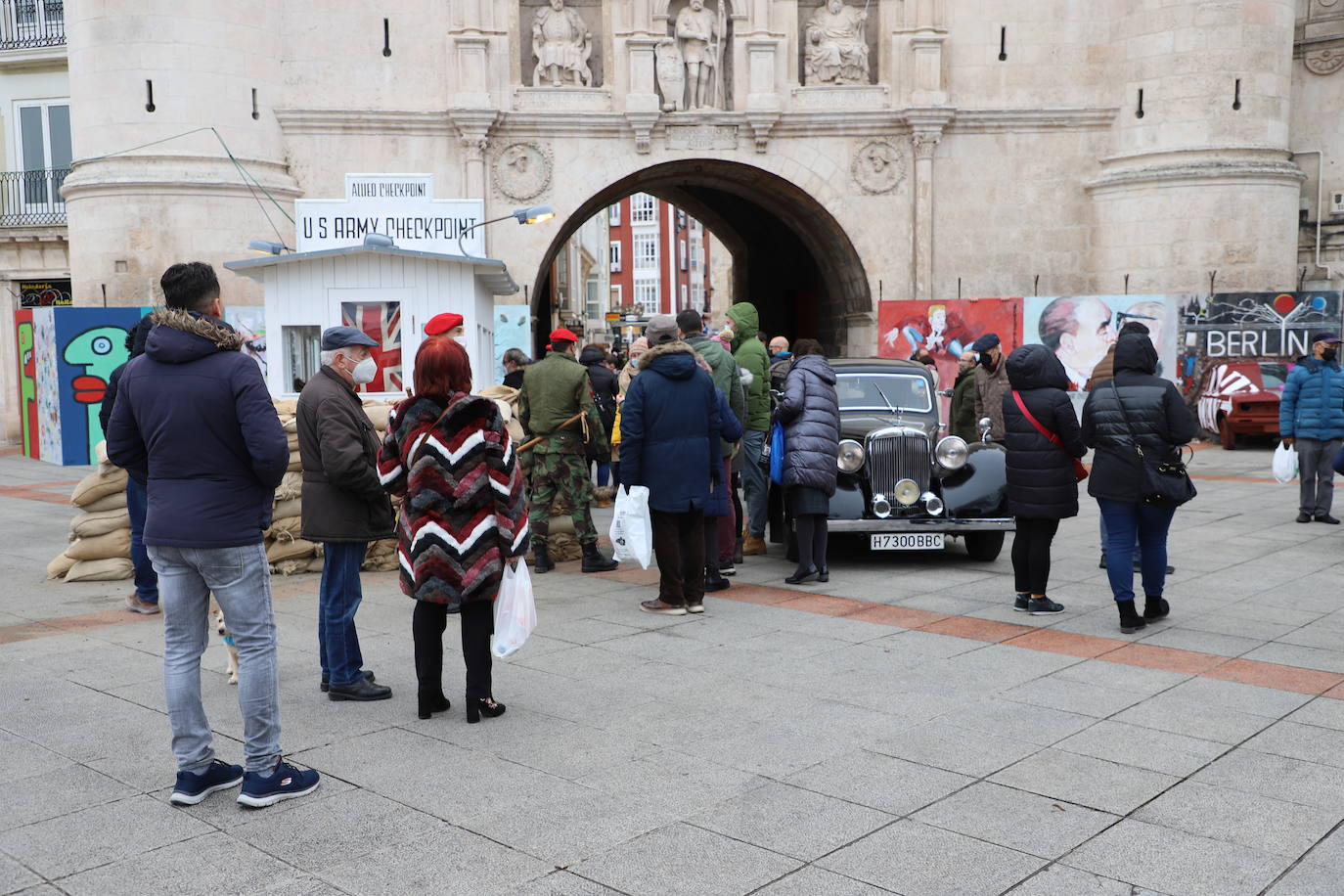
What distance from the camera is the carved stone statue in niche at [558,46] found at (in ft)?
64.2

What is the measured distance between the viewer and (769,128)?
784 inches

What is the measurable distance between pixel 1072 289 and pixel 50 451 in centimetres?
1732

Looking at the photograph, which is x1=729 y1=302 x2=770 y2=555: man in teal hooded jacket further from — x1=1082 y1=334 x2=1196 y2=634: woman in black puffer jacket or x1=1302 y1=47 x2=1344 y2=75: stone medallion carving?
x1=1302 y1=47 x2=1344 y2=75: stone medallion carving

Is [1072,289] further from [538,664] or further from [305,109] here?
[538,664]

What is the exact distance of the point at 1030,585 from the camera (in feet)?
24.7

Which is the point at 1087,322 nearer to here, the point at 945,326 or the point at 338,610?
the point at 945,326

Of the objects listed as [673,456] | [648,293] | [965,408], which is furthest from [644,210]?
[673,456]

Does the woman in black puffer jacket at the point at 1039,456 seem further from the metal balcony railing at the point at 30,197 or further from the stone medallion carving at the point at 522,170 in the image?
the metal balcony railing at the point at 30,197

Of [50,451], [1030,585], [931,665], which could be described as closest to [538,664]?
[931,665]

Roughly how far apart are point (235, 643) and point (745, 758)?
2008mm

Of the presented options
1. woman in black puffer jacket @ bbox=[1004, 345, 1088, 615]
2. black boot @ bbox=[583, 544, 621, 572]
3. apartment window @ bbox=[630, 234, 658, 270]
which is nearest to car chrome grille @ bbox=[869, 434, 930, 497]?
woman in black puffer jacket @ bbox=[1004, 345, 1088, 615]

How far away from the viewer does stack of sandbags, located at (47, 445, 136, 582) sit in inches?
353

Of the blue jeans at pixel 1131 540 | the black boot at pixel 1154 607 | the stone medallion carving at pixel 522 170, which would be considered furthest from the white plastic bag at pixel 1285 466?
the stone medallion carving at pixel 522 170

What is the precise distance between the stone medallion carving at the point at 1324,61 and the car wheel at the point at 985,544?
17.0 m
